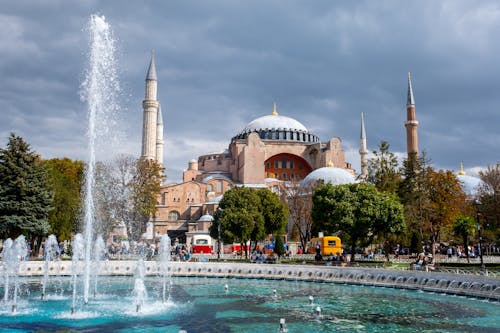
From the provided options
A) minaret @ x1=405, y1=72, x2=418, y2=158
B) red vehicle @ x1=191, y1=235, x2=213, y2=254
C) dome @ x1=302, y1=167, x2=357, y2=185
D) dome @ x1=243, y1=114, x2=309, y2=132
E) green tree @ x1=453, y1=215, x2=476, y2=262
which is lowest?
red vehicle @ x1=191, y1=235, x2=213, y2=254

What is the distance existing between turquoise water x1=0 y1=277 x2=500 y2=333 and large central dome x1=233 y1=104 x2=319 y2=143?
138 ft

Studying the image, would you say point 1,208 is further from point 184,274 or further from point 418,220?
point 418,220

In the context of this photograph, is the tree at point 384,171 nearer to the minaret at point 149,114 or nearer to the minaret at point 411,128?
the minaret at point 411,128

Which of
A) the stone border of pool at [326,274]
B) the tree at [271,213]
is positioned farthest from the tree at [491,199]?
the tree at [271,213]

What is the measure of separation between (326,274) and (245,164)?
3261cm

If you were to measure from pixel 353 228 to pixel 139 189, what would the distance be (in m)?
15.1

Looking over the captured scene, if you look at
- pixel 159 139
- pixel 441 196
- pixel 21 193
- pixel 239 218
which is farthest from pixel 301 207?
pixel 159 139

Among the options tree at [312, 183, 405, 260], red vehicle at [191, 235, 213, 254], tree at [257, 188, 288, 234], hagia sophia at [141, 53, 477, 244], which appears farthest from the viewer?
hagia sophia at [141, 53, 477, 244]

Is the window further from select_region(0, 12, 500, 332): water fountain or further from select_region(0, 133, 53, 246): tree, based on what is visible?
select_region(0, 12, 500, 332): water fountain

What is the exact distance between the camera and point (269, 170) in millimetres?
56031

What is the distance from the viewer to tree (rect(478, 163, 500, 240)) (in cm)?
2334

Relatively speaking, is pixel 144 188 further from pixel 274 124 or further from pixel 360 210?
pixel 274 124

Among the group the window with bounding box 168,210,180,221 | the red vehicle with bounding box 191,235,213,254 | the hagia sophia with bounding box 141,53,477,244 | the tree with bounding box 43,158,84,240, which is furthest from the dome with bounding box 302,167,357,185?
the tree with bounding box 43,158,84,240

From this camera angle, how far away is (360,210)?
23.4 metres
